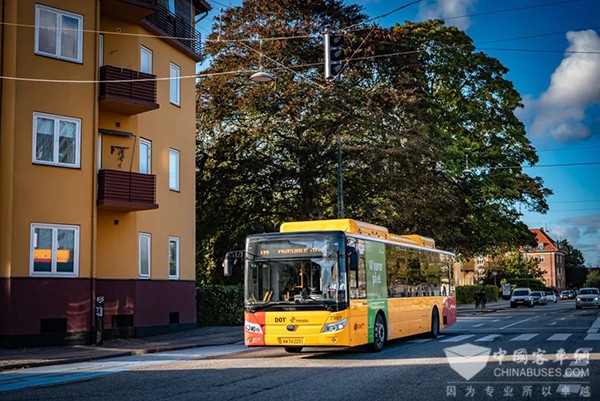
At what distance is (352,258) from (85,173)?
10665 millimetres

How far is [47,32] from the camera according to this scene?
78.1ft

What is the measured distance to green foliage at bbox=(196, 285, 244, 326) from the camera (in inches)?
1278

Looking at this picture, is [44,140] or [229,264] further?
[44,140]

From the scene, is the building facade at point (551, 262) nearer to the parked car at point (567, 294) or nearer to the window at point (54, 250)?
the parked car at point (567, 294)

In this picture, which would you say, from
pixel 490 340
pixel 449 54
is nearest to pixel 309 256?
pixel 490 340

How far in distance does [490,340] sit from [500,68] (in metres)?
25.9

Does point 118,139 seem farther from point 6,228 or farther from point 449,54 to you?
point 449,54

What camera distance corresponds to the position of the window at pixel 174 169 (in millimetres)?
29422

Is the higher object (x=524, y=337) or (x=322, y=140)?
(x=322, y=140)

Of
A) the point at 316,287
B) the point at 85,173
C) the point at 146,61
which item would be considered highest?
the point at 146,61

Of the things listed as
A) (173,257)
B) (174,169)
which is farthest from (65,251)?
(174,169)

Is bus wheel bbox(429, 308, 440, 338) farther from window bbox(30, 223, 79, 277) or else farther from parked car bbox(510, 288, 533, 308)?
parked car bbox(510, 288, 533, 308)

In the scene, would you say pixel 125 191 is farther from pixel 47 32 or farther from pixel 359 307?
pixel 359 307

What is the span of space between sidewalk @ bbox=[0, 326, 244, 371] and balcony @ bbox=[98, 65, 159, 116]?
7.48 m
